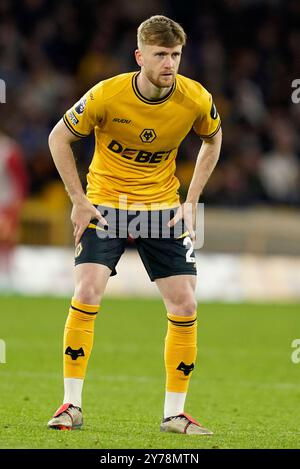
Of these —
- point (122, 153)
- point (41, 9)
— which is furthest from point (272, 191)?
point (122, 153)

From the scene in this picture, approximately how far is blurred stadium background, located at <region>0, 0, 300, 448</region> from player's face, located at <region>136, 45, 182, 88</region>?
191cm

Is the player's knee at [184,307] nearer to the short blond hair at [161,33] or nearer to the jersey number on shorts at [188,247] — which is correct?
the jersey number on shorts at [188,247]

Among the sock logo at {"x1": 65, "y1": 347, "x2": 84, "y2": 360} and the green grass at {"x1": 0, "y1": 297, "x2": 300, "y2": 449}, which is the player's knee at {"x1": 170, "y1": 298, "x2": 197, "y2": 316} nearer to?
the sock logo at {"x1": 65, "y1": 347, "x2": 84, "y2": 360}

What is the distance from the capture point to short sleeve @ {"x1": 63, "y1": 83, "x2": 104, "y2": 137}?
6.72m

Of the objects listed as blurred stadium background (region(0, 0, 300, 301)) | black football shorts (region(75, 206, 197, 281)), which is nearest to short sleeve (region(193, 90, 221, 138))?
black football shorts (region(75, 206, 197, 281))

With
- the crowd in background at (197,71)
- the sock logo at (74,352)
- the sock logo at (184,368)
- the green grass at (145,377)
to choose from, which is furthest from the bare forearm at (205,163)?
the crowd in background at (197,71)

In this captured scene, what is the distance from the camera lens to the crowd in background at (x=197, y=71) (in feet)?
61.2

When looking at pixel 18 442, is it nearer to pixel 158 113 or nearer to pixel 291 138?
pixel 158 113

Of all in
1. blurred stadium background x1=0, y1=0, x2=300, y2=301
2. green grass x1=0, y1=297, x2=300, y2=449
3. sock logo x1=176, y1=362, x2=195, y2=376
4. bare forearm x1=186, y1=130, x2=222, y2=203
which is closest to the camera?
green grass x1=0, y1=297, x2=300, y2=449

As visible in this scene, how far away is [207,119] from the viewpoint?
695cm

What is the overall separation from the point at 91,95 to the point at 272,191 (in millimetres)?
11907

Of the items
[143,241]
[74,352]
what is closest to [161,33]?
[143,241]

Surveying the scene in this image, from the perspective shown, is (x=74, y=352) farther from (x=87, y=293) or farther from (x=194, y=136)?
(x=194, y=136)
